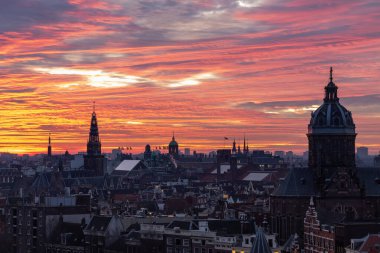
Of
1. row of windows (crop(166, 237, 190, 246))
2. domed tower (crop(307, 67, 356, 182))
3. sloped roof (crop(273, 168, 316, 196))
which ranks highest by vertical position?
domed tower (crop(307, 67, 356, 182))

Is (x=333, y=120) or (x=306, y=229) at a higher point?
(x=333, y=120)

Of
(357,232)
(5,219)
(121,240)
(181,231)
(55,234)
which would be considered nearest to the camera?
(357,232)

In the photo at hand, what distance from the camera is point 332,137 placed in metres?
163

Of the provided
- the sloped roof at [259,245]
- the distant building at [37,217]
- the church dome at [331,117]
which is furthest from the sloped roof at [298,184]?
the distant building at [37,217]

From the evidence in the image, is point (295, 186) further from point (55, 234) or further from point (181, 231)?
point (55, 234)

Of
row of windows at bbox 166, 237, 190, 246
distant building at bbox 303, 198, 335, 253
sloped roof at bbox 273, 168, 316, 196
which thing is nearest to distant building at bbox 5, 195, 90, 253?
row of windows at bbox 166, 237, 190, 246

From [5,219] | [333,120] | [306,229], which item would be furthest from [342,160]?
[5,219]

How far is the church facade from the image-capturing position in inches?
6073

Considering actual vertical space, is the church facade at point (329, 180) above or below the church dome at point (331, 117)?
below

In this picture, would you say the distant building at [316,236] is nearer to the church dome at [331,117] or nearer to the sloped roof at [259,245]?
the sloped roof at [259,245]

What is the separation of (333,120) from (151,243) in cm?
3394

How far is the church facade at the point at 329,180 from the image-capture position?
154250mm

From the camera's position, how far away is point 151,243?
15438 centimetres

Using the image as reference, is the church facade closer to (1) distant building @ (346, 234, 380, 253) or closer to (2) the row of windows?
(2) the row of windows
